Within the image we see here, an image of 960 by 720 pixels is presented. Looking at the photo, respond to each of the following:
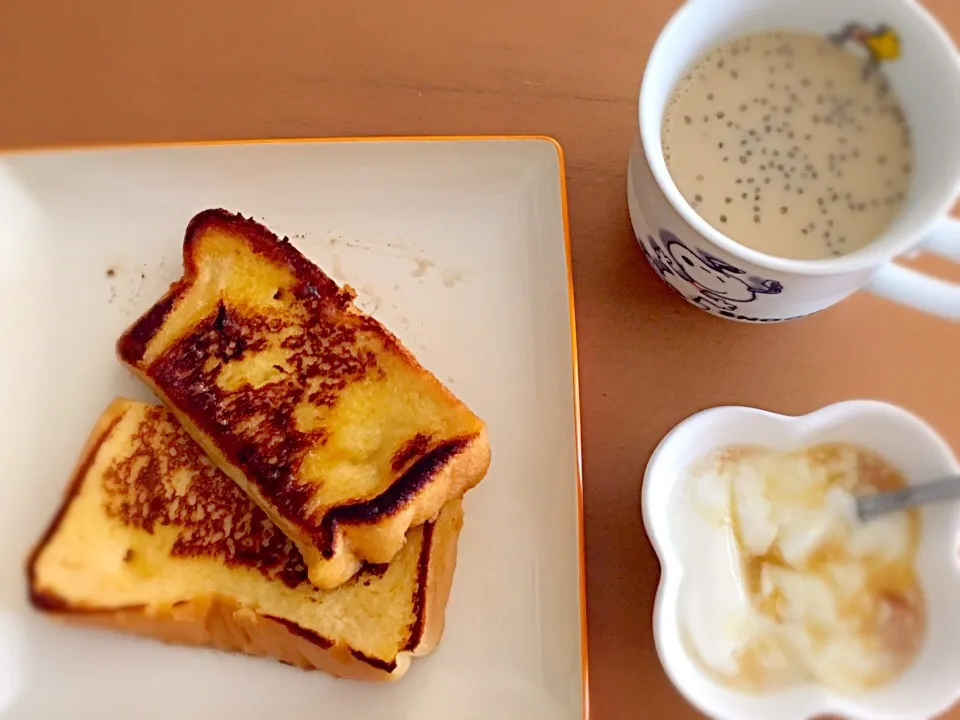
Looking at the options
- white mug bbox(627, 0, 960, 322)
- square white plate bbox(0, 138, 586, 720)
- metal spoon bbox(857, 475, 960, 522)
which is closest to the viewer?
white mug bbox(627, 0, 960, 322)

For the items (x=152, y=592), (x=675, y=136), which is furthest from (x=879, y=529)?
(x=152, y=592)

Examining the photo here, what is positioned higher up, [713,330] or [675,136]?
[675,136]

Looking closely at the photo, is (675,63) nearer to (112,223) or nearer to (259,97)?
(259,97)

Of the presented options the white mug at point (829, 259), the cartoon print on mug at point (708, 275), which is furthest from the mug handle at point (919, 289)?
the cartoon print on mug at point (708, 275)

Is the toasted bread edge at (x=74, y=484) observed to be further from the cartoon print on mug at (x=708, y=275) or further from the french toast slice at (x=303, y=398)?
the cartoon print on mug at (x=708, y=275)

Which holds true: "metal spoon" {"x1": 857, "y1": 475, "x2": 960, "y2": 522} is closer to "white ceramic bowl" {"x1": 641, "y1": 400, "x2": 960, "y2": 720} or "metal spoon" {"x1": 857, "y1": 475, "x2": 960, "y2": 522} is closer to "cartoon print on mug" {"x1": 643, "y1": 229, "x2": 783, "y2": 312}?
"white ceramic bowl" {"x1": 641, "y1": 400, "x2": 960, "y2": 720}

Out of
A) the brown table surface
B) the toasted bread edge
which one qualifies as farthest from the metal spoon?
the toasted bread edge
